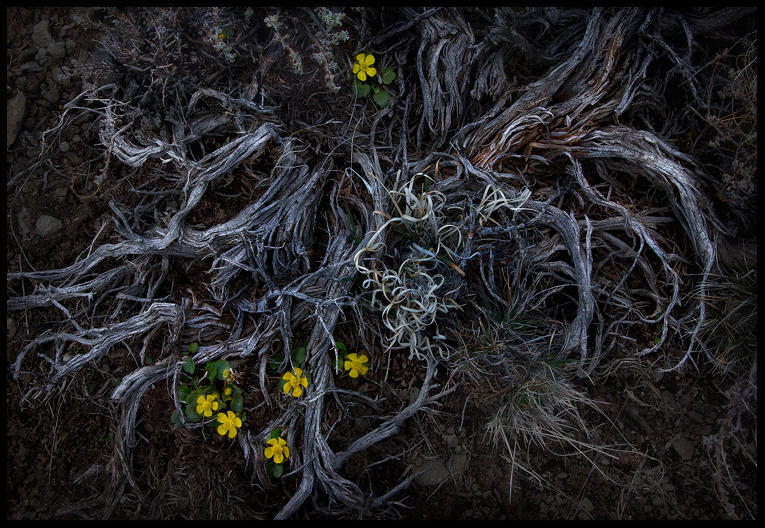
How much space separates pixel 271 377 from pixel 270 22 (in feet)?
4.82

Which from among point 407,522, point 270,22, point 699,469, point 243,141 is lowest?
point 407,522

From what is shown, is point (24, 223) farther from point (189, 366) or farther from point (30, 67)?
point (189, 366)

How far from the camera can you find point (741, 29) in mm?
1955

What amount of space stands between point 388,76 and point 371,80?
8 centimetres

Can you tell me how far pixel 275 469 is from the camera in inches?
75.4

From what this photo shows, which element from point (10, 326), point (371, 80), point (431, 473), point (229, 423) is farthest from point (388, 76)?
point (10, 326)

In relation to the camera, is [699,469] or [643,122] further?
[643,122]

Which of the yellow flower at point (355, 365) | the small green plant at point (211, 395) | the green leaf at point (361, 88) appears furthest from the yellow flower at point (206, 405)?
the green leaf at point (361, 88)

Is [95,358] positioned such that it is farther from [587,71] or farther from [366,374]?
[587,71]

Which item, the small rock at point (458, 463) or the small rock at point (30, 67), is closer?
the small rock at point (458, 463)

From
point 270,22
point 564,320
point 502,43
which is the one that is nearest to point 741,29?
point 502,43

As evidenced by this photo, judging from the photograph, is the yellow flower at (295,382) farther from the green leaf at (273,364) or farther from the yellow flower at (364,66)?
the yellow flower at (364,66)

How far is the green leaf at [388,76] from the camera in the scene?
6.76 ft

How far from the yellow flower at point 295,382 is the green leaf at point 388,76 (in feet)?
4.30
